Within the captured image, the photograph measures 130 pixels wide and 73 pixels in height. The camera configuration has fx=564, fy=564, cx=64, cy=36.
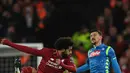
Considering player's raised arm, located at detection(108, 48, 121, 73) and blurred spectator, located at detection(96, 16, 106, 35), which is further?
blurred spectator, located at detection(96, 16, 106, 35)

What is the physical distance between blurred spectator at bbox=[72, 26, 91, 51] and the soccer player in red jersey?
4750 mm

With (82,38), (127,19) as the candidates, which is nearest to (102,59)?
(82,38)

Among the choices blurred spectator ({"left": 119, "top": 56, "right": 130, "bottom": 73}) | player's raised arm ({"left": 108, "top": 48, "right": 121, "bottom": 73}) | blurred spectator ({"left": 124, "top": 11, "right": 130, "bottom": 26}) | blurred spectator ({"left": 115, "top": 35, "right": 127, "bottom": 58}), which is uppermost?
blurred spectator ({"left": 124, "top": 11, "right": 130, "bottom": 26})

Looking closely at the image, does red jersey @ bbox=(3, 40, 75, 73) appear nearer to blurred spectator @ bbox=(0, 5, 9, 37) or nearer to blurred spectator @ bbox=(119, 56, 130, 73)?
blurred spectator @ bbox=(119, 56, 130, 73)

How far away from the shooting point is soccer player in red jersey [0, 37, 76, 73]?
9523mm

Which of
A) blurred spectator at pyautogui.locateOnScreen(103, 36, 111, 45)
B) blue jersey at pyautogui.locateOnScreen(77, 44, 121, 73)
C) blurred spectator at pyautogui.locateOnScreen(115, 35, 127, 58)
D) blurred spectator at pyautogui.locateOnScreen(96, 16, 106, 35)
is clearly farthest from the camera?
blurred spectator at pyautogui.locateOnScreen(96, 16, 106, 35)

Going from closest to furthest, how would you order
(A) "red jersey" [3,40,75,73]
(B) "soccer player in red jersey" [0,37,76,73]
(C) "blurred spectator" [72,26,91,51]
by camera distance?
(B) "soccer player in red jersey" [0,37,76,73] < (A) "red jersey" [3,40,75,73] < (C) "blurred spectator" [72,26,91,51]

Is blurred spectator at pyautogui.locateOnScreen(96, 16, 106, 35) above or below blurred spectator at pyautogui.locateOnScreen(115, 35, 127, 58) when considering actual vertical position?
above

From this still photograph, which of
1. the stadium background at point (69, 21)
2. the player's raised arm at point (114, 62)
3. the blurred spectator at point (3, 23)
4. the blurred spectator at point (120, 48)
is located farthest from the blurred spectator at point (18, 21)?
the player's raised arm at point (114, 62)

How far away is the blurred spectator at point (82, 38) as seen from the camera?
1466 cm

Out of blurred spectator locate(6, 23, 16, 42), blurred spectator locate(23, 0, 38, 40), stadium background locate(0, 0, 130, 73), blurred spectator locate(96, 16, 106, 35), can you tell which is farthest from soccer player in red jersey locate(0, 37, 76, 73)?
blurred spectator locate(96, 16, 106, 35)

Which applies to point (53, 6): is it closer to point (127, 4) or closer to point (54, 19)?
point (54, 19)

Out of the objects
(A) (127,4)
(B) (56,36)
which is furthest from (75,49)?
(A) (127,4)

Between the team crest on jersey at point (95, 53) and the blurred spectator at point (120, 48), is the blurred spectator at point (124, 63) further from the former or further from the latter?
the team crest on jersey at point (95, 53)
